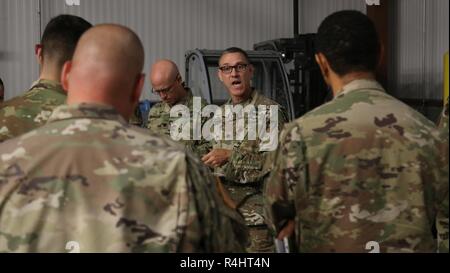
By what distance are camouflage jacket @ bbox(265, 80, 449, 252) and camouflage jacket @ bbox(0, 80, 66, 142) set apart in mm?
880

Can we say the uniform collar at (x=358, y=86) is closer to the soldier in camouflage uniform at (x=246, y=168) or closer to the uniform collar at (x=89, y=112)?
the uniform collar at (x=89, y=112)

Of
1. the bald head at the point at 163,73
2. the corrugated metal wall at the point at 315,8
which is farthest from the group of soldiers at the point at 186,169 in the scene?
the corrugated metal wall at the point at 315,8

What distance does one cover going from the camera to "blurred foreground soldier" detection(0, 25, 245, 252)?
1.36 meters

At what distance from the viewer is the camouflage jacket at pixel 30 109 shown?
2.12m

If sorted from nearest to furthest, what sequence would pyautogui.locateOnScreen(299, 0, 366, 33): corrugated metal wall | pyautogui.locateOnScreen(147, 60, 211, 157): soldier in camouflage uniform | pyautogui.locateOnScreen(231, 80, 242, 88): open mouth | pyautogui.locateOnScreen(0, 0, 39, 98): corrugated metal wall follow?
pyautogui.locateOnScreen(231, 80, 242, 88): open mouth → pyautogui.locateOnScreen(147, 60, 211, 157): soldier in camouflage uniform → pyautogui.locateOnScreen(0, 0, 39, 98): corrugated metal wall → pyautogui.locateOnScreen(299, 0, 366, 33): corrugated metal wall

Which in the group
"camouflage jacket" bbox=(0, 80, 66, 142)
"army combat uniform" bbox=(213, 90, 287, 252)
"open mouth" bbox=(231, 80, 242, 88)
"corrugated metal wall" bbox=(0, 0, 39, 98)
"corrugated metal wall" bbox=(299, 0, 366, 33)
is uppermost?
"corrugated metal wall" bbox=(299, 0, 366, 33)

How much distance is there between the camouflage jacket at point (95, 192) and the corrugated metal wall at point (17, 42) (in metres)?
6.96

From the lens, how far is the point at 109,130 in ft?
4.59

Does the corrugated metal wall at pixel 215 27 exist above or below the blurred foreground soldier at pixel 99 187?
above

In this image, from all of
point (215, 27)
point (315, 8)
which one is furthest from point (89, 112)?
point (315, 8)

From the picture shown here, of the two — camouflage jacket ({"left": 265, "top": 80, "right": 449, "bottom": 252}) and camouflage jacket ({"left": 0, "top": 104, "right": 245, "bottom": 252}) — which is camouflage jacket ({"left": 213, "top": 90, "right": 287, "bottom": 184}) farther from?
camouflage jacket ({"left": 0, "top": 104, "right": 245, "bottom": 252})

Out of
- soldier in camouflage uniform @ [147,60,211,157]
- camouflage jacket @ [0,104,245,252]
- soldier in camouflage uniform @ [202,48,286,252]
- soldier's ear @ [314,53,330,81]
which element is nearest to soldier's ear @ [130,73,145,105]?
camouflage jacket @ [0,104,245,252]

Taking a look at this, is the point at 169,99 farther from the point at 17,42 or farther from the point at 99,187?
the point at 17,42

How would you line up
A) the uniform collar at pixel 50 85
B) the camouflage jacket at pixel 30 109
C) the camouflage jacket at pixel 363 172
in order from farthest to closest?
the uniform collar at pixel 50 85 → the camouflage jacket at pixel 30 109 → the camouflage jacket at pixel 363 172
